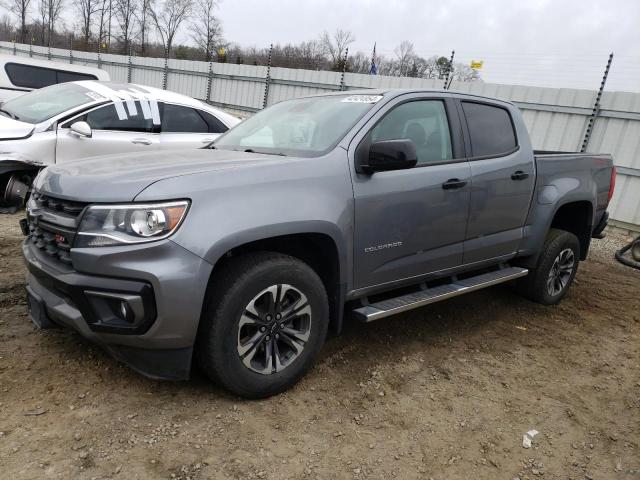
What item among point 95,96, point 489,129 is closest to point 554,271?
point 489,129

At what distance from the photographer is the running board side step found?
3.01 metres

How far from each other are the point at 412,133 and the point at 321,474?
7.31ft

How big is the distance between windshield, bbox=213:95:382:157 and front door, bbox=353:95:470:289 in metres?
0.19

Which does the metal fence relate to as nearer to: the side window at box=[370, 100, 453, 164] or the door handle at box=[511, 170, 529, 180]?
the door handle at box=[511, 170, 529, 180]

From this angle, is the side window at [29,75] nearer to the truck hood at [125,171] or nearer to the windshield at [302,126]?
the windshield at [302,126]

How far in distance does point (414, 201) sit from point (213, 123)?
4.54m

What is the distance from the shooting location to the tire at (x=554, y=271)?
4.46 meters

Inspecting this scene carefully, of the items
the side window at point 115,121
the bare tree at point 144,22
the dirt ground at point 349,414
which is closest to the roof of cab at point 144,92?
the side window at point 115,121

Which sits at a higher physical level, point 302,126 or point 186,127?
point 302,126

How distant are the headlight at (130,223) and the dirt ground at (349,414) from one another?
0.92m

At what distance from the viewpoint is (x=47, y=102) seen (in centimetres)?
626

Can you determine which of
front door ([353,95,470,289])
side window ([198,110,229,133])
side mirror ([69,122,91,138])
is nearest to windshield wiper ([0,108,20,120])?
side mirror ([69,122,91,138])

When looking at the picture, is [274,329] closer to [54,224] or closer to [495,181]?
[54,224]

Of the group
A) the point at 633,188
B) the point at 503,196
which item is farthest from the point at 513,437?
the point at 633,188
